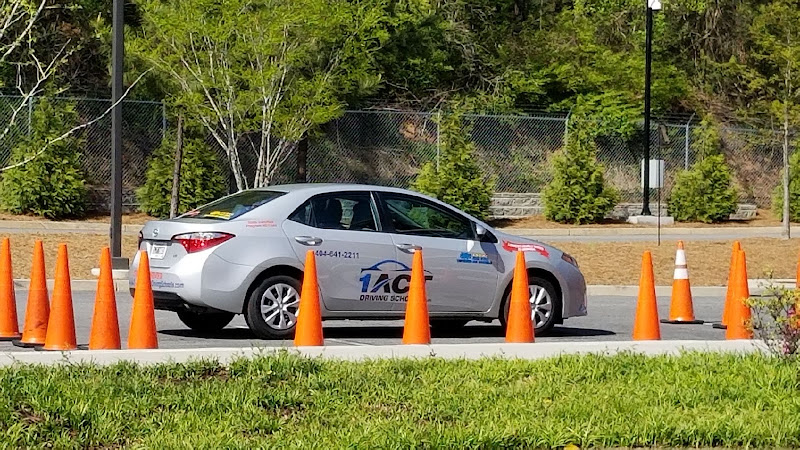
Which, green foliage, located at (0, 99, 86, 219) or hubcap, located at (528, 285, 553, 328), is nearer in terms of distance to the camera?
hubcap, located at (528, 285, 553, 328)

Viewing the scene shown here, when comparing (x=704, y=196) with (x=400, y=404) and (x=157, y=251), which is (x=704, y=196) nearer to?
(x=157, y=251)

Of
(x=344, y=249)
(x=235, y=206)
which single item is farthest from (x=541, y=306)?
(x=235, y=206)

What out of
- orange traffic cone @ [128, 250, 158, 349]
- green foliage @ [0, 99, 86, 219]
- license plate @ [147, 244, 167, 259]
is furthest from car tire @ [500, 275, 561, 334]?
green foliage @ [0, 99, 86, 219]

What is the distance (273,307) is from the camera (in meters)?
11.5

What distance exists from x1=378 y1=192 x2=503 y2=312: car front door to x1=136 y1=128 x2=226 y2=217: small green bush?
17086mm

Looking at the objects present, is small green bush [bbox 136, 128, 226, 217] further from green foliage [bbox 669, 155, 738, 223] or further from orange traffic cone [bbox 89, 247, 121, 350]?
orange traffic cone [bbox 89, 247, 121, 350]

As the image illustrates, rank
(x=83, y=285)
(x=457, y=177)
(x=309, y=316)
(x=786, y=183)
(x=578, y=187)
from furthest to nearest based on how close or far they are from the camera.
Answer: (x=578, y=187)
(x=457, y=177)
(x=786, y=183)
(x=83, y=285)
(x=309, y=316)

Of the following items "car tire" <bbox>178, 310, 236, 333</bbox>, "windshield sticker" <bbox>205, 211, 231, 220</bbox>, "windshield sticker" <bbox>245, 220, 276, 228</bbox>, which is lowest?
"car tire" <bbox>178, 310, 236, 333</bbox>

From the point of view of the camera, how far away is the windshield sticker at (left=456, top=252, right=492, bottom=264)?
40.0 ft

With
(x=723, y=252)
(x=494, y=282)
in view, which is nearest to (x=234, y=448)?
(x=494, y=282)

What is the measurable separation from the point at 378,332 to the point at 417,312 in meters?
3.00

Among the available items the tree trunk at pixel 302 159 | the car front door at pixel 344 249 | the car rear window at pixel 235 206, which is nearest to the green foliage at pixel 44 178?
the tree trunk at pixel 302 159

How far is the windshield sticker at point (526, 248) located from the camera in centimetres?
1231

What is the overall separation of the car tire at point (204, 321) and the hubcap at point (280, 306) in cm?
105
